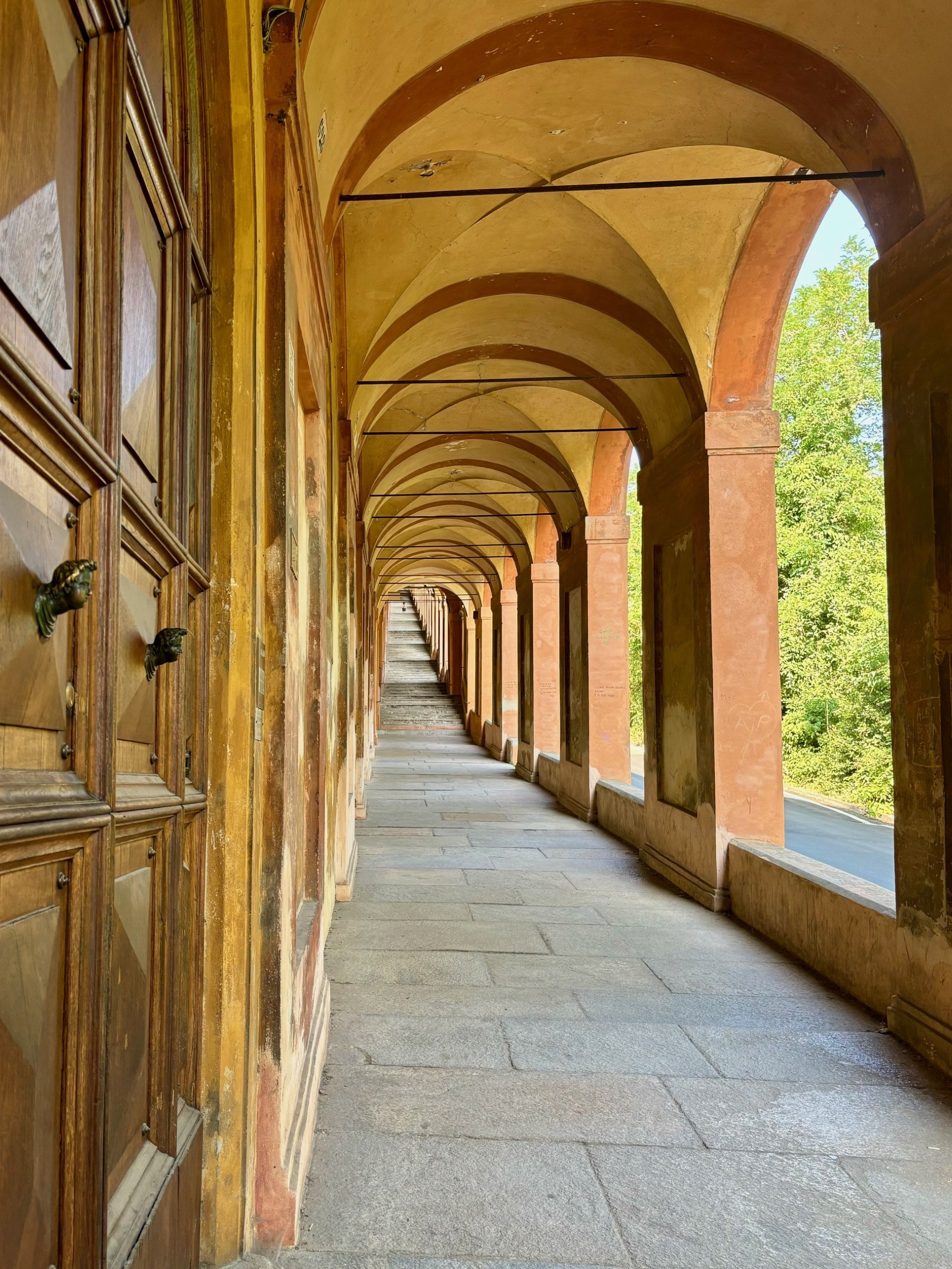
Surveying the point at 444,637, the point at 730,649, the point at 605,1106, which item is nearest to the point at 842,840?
the point at 730,649

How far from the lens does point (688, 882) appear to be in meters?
7.50

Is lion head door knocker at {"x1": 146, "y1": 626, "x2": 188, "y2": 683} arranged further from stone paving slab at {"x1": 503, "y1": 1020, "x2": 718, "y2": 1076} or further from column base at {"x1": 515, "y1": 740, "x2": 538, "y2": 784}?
column base at {"x1": 515, "y1": 740, "x2": 538, "y2": 784}

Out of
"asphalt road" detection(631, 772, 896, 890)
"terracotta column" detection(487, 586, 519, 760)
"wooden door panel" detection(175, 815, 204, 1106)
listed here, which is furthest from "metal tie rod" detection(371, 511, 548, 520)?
"wooden door panel" detection(175, 815, 204, 1106)

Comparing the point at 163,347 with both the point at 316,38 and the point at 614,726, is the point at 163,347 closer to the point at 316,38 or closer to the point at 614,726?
the point at 316,38

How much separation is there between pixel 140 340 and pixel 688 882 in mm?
6802

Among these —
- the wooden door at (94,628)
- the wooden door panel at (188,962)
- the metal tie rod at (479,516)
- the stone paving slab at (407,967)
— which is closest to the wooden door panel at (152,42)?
the wooden door at (94,628)

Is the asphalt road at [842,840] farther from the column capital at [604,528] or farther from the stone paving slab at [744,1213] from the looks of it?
the stone paving slab at [744,1213]

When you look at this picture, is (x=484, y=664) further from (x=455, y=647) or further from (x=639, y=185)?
(x=639, y=185)

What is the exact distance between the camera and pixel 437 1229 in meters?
2.69

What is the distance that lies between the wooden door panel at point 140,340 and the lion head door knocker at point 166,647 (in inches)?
9.5

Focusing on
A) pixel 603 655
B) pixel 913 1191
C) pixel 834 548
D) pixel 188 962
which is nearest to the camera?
pixel 188 962

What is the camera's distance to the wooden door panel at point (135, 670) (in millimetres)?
1521

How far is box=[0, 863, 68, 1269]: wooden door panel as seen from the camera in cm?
100

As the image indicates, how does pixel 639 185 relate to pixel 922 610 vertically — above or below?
above
